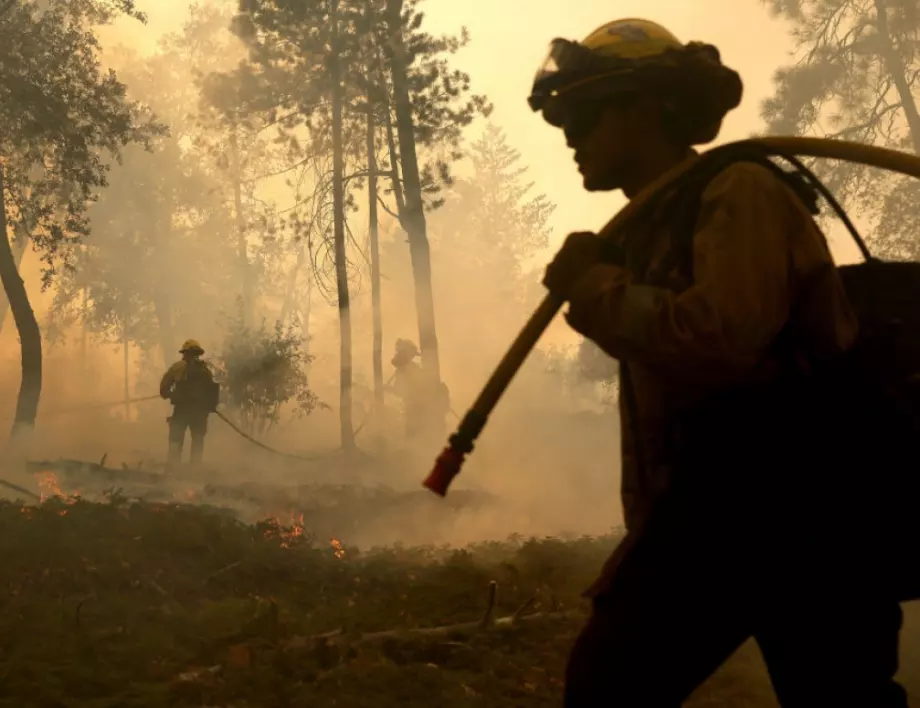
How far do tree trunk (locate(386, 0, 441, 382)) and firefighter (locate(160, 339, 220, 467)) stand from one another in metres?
4.86

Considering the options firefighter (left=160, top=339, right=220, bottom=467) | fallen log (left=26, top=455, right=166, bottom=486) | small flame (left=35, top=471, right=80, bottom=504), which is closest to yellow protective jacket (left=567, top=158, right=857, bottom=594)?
small flame (left=35, top=471, right=80, bottom=504)

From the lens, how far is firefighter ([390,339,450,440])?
17.9 metres

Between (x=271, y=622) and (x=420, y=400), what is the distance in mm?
13656

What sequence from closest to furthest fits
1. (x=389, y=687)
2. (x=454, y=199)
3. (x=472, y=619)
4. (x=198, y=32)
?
(x=389, y=687), (x=472, y=619), (x=198, y=32), (x=454, y=199)

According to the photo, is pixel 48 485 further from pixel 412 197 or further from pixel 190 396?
pixel 412 197

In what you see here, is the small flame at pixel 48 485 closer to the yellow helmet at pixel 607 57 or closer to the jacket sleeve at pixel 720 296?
the yellow helmet at pixel 607 57

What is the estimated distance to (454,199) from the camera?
55.6m

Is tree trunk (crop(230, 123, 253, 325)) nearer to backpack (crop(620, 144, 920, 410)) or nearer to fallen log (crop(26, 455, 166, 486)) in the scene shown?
fallen log (crop(26, 455, 166, 486))

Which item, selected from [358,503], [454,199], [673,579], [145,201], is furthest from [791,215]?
[454,199]

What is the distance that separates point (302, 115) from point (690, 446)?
2044 cm

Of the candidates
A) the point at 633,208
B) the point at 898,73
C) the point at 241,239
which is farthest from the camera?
the point at 241,239

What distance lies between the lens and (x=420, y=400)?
18094mm

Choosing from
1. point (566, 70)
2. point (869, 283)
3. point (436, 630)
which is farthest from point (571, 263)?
point (436, 630)

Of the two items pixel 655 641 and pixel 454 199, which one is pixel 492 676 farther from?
pixel 454 199
